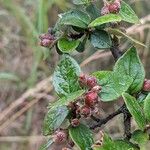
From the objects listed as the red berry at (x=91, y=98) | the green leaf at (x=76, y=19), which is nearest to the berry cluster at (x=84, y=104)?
the red berry at (x=91, y=98)

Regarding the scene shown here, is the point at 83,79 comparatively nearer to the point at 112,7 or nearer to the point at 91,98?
the point at 91,98

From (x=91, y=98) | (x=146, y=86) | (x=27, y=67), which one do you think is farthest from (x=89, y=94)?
(x=27, y=67)

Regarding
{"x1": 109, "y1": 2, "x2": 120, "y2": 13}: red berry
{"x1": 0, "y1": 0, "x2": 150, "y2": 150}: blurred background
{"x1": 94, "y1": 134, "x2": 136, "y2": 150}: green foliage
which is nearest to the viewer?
{"x1": 94, "y1": 134, "x2": 136, "y2": 150}: green foliage

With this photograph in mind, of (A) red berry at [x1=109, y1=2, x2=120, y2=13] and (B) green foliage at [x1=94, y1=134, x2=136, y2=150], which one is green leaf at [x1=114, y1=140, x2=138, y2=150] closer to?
(B) green foliage at [x1=94, y1=134, x2=136, y2=150]

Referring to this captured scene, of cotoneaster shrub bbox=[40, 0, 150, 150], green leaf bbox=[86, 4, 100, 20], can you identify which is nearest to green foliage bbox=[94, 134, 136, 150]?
cotoneaster shrub bbox=[40, 0, 150, 150]

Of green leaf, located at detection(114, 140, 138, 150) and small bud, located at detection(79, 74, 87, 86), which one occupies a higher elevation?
small bud, located at detection(79, 74, 87, 86)

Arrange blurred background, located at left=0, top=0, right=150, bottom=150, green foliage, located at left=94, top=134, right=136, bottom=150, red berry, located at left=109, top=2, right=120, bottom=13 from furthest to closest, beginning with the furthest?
blurred background, located at left=0, top=0, right=150, bottom=150, red berry, located at left=109, top=2, right=120, bottom=13, green foliage, located at left=94, top=134, right=136, bottom=150

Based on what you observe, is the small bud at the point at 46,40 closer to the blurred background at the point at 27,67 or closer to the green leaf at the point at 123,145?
the green leaf at the point at 123,145
